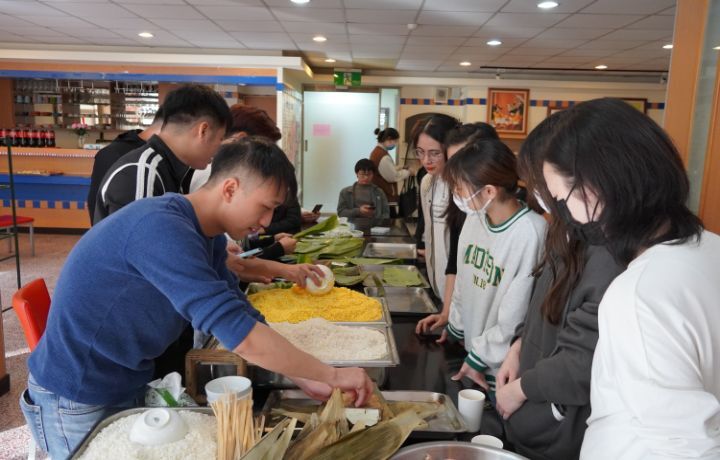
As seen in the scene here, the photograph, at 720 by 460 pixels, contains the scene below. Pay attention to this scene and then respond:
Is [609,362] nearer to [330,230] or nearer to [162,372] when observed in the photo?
[162,372]

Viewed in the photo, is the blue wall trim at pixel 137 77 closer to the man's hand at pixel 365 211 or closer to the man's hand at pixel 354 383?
the man's hand at pixel 365 211

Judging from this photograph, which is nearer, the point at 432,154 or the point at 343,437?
the point at 343,437

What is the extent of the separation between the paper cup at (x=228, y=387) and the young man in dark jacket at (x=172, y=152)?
30.2 inches

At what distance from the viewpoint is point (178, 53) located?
751cm

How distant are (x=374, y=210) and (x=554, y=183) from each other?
435 cm

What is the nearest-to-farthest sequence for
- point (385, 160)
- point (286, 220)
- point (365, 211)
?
point (286, 220) → point (365, 211) → point (385, 160)

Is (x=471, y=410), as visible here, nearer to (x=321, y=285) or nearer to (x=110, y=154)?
(x=321, y=285)

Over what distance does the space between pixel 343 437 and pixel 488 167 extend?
1009mm

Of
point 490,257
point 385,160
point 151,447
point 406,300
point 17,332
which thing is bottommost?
point 17,332

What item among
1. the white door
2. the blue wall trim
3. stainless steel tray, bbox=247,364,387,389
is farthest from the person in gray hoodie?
the white door

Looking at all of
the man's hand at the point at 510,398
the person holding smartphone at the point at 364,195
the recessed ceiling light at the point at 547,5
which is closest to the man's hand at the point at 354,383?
the man's hand at the point at 510,398

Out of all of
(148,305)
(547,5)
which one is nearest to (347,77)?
(547,5)

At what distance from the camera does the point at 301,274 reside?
1990mm

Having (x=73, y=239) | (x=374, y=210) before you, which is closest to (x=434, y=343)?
(x=374, y=210)
